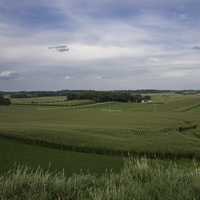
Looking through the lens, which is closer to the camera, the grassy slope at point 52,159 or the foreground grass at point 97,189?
the foreground grass at point 97,189

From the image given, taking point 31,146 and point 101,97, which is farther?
point 101,97

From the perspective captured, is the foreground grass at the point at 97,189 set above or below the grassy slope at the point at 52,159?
above

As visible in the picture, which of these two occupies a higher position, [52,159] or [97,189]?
[97,189]

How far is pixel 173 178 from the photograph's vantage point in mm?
11602

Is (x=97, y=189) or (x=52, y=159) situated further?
(x=52, y=159)

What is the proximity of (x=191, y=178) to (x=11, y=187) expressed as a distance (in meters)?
5.44

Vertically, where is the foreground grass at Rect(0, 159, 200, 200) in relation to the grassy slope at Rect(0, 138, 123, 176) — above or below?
above

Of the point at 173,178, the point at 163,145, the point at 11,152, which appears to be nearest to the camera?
the point at 173,178

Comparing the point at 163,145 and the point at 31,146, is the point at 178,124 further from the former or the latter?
the point at 31,146

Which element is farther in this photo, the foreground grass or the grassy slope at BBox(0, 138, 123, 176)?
the grassy slope at BBox(0, 138, 123, 176)

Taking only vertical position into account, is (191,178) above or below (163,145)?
above

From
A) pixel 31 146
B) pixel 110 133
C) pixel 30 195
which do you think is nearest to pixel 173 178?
pixel 30 195

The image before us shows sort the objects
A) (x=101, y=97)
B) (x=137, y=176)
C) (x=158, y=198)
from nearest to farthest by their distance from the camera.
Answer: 1. (x=158, y=198)
2. (x=137, y=176)
3. (x=101, y=97)

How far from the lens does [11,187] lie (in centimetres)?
967
